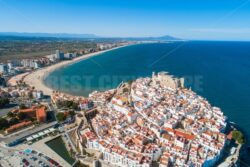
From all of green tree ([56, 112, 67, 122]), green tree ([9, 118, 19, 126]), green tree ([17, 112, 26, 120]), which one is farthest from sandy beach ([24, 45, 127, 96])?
green tree ([56, 112, 67, 122])

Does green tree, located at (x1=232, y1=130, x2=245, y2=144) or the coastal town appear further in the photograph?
green tree, located at (x1=232, y1=130, x2=245, y2=144)

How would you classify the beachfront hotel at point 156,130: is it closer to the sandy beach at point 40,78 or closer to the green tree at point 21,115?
the green tree at point 21,115

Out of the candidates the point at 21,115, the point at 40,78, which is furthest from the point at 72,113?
the point at 40,78

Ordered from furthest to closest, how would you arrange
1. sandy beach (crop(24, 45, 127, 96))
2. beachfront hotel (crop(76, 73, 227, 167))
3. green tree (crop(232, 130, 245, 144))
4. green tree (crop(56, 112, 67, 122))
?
sandy beach (crop(24, 45, 127, 96)) → green tree (crop(56, 112, 67, 122)) → green tree (crop(232, 130, 245, 144)) → beachfront hotel (crop(76, 73, 227, 167))

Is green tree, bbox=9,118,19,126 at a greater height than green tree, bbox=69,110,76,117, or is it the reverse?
green tree, bbox=69,110,76,117

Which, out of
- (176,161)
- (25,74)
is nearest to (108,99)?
(176,161)

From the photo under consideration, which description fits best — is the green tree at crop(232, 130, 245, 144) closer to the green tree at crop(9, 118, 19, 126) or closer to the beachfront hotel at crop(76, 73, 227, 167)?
the beachfront hotel at crop(76, 73, 227, 167)

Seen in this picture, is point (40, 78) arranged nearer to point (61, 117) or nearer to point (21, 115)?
point (21, 115)

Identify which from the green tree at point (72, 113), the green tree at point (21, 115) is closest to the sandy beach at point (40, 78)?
the green tree at point (21, 115)
